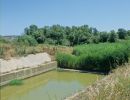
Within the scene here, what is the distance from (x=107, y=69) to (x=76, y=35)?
77.1 feet

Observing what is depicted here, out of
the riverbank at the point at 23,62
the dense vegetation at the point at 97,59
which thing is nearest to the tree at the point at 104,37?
the riverbank at the point at 23,62

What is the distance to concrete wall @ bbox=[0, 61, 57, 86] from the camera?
39.1 feet

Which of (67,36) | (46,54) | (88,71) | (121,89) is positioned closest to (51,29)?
(67,36)

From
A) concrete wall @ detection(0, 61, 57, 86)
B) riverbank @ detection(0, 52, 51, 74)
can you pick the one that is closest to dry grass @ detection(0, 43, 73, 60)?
riverbank @ detection(0, 52, 51, 74)

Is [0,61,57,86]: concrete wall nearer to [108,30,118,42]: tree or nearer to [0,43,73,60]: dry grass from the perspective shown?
[0,43,73,60]: dry grass

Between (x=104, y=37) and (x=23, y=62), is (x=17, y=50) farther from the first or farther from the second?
(x=104, y=37)

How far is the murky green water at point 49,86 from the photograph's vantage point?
32.3 feet

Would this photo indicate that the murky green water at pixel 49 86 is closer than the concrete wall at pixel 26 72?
Yes

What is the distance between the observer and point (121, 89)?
2096mm

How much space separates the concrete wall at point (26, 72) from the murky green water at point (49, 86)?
283 millimetres

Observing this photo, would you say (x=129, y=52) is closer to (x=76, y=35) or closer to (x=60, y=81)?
(x=60, y=81)

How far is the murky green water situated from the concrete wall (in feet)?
0.93

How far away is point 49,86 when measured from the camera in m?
12.0

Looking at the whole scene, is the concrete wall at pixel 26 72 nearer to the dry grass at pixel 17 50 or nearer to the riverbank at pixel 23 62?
the riverbank at pixel 23 62
